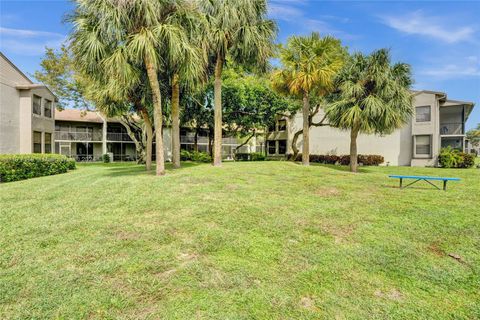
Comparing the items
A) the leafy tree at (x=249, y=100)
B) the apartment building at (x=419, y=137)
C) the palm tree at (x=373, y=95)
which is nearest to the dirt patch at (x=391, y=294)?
the palm tree at (x=373, y=95)

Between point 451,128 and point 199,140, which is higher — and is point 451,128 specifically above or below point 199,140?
above

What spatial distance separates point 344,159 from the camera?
25.5 metres

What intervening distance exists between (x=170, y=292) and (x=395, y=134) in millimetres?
25781

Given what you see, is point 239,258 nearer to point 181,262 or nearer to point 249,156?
point 181,262

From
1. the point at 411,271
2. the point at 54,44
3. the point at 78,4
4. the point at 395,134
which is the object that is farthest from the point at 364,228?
the point at 54,44

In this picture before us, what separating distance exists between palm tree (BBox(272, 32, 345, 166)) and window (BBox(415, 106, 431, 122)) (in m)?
11.0

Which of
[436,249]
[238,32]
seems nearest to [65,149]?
[238,32]

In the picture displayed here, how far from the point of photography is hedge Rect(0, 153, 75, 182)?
1299 centimetres

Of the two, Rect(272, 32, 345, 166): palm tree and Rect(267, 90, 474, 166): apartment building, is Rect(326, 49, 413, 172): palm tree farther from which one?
Rect(267, 90, 474, 166): apartment building

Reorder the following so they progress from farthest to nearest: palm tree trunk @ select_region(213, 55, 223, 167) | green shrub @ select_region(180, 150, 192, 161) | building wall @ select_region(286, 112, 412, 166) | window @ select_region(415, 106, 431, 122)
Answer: green shrub @ select_region(180, 150, 192, 161) < building wall @ select_region(286, 112, 412, 166) < window @ select_region(415, 106, 431, 122) < palm tree trunk @ select_region(213, 55, 223, 167)

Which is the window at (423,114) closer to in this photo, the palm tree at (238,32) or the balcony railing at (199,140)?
the palm tree at (238,32)

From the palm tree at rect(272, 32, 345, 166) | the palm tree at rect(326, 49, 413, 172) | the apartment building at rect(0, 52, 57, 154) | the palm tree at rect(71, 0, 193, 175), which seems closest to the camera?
the palm tree at rect(71, 0, 193, 175)

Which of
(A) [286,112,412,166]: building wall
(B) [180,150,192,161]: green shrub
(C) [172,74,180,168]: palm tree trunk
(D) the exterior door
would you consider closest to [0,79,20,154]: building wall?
(B) [180,150,192,161]: green shrub

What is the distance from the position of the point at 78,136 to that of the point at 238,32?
2688cm
